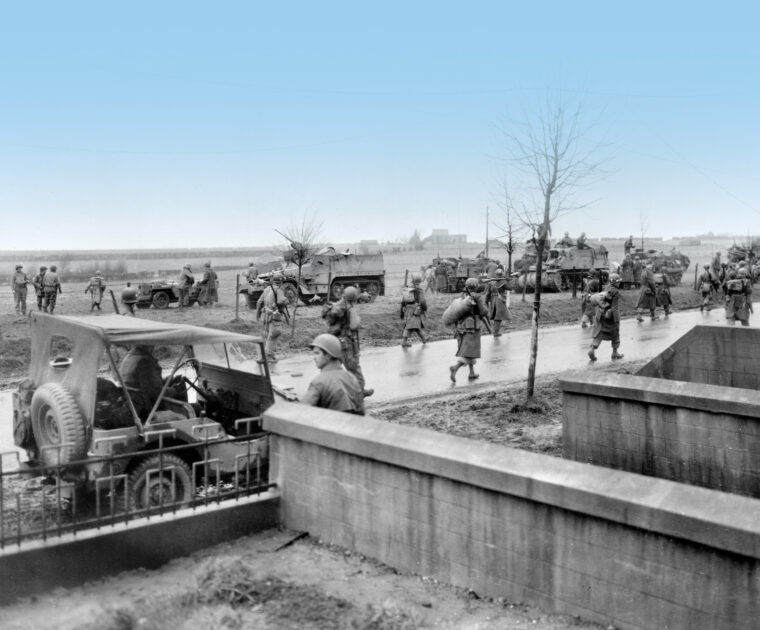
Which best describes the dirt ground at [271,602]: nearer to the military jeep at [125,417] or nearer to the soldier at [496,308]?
the military jeep at [125,417]

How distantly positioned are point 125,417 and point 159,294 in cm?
2023

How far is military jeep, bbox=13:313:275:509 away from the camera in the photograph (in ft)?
21.2

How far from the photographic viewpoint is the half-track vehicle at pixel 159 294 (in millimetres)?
26375

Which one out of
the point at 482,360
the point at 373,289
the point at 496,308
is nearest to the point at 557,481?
the point at 482,360

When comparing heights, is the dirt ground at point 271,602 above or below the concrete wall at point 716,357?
below

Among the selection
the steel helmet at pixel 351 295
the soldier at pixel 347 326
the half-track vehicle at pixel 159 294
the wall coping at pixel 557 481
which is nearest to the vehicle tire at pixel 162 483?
the wall coping at pixel 557 481

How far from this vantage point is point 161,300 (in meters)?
26.6

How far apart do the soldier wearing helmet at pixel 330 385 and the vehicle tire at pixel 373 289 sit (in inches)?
916

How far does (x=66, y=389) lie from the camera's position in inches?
267

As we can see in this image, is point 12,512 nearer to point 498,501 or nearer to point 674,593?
point 498,501

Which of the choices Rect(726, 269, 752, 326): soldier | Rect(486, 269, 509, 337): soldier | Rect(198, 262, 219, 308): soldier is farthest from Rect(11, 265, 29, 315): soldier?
Rect(726, 269, 752, 326): soldier

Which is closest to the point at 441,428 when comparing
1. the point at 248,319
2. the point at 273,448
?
the point at 273,448

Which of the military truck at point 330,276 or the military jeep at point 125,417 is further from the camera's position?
the military truck at point 330,276

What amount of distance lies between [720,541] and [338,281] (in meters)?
25.8
